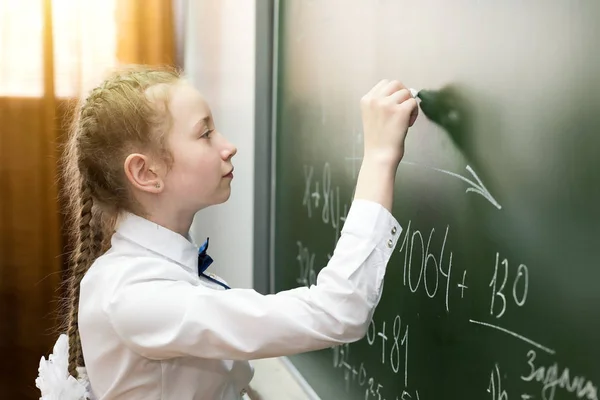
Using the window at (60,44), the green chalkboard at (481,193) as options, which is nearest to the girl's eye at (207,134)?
the green chalkboard at (481,193)

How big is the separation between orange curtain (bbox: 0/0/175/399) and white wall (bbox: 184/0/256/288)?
240mm

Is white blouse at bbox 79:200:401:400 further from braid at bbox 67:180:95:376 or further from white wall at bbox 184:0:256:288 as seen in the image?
white wall at bbox 184:0:256:288

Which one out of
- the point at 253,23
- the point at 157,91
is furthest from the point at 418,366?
the point at 253,23

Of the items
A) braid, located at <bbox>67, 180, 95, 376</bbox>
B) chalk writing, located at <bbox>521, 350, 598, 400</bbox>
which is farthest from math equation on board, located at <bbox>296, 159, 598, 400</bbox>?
braid, located at <bbox>67, 180, 95, 376</bbox>

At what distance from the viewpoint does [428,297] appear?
0.99 m

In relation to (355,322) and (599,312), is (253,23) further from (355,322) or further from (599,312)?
(599,312)

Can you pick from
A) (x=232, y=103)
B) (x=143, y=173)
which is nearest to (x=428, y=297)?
(x=143, y=173)

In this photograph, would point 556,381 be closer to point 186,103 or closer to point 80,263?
point 186,103

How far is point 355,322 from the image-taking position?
0.85 meters

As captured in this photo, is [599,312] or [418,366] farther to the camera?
[418,366]

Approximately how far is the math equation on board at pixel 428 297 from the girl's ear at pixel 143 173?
0.37 m

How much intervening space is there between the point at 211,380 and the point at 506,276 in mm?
485

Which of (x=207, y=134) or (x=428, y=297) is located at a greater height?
(x=207, y=134)

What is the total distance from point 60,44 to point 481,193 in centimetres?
213
